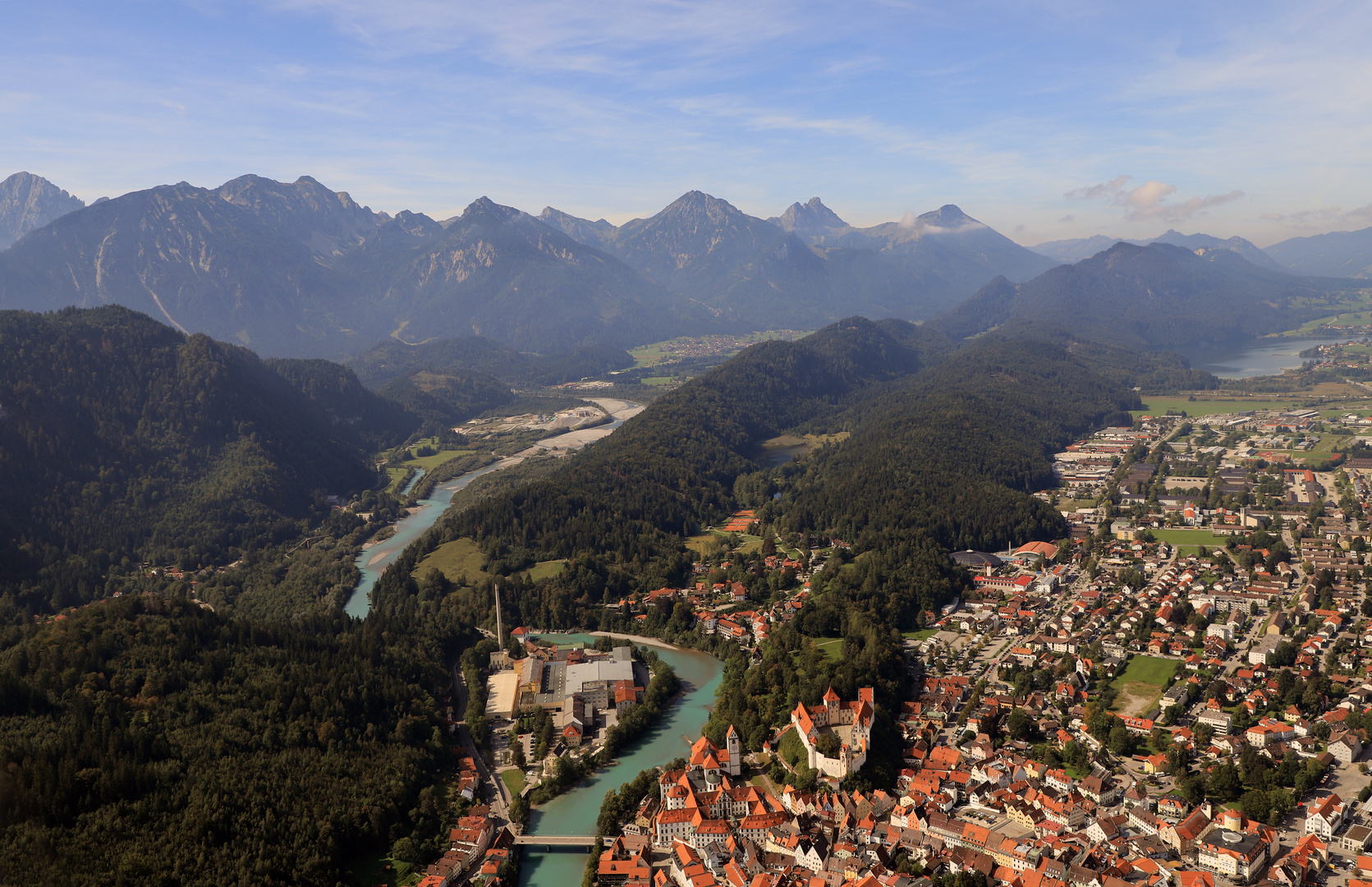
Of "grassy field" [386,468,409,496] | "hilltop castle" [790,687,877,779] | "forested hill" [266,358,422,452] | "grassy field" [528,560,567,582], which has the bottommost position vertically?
"grassy field" [386,468,409,496]

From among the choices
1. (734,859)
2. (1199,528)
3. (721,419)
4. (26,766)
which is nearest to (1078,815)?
(734,859)

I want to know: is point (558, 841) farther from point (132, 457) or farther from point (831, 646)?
point (132, 457)

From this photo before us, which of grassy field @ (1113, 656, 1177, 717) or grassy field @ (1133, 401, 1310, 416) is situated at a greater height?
grassy field @ (1133, 401, 1310, 416)

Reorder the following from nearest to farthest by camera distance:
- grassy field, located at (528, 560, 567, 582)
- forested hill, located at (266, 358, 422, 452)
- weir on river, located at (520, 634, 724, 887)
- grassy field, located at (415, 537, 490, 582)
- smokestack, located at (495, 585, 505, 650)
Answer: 1. weir on river, located at (520, 634, 724, 887)
2. smokestack, located at (495, 585, 505, 650)
3. grassy field, located at (528, 560, 567, 582)
4. grassy field, located at (415, 537, 490, 582)
5. forested hill, located at (266, 358, 422, 452)

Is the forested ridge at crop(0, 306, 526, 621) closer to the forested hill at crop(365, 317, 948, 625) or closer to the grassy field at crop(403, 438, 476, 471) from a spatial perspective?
the grassy field at crop(403, 438, 476, 471)

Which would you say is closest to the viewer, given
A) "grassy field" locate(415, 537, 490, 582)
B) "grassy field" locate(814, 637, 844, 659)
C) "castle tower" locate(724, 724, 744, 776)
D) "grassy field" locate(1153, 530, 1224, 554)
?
"castle tower" locate(724, 724, 744, 776)

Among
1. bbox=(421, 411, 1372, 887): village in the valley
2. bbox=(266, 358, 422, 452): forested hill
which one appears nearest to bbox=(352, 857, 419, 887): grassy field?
bbox=(421, 411, 1372, 887): village in the valley

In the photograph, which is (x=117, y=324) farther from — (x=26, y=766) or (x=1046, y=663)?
(x=1046, y=663)

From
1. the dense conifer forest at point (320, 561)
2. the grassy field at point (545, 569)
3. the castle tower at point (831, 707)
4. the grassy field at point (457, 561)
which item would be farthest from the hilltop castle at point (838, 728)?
the grassy field at point (457, 561)

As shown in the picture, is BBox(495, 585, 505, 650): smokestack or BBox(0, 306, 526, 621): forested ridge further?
BBox(0, 306, 526, 621): forested ridge
